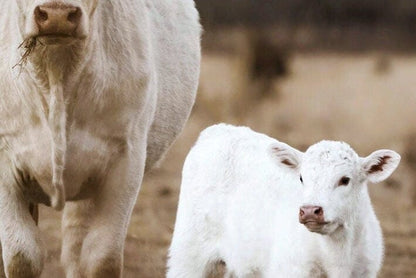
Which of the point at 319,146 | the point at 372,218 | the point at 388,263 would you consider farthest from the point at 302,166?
the point at 388,263

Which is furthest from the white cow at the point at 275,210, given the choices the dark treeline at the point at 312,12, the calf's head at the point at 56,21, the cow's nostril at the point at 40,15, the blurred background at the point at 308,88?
the dark treeline at the point at 312,12

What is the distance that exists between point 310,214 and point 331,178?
35cm

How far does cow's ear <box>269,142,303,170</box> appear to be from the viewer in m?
6.86

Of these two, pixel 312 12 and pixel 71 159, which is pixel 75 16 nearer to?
pixel 71 159

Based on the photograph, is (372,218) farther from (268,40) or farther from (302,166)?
(268,40)

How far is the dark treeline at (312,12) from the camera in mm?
24594

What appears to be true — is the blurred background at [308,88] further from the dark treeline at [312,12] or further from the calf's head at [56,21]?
the calf's head at [56,21]

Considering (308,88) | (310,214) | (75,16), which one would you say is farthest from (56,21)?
(308,88)

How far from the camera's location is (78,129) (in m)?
6.66

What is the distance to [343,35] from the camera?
24.3 meters

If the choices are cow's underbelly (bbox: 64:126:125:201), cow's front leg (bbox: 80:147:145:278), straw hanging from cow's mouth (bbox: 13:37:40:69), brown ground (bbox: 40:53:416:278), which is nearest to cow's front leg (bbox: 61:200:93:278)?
cow's front leg (bbox: 80:147:145:278)

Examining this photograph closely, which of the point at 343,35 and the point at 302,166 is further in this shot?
the point at 343,35

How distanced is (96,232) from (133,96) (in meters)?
0.73

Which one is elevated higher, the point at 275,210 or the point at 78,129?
the point at 78,129
